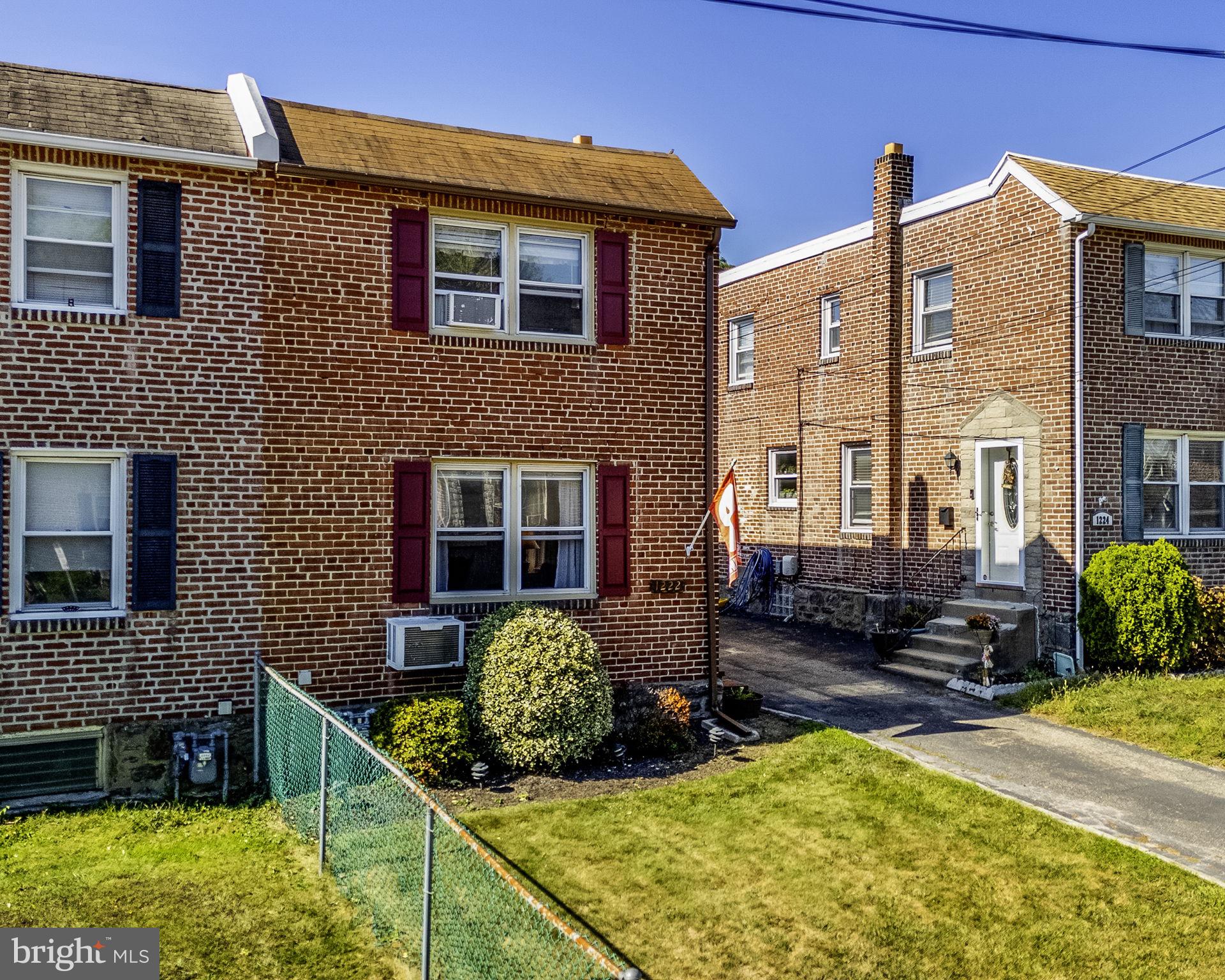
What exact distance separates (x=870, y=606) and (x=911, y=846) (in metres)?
10.4

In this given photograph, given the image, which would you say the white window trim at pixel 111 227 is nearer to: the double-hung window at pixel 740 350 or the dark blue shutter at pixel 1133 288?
the dark blue shutter at pixel 1133 288

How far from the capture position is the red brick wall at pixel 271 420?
364 inches

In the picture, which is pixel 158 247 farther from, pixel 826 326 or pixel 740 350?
pixel 740 350

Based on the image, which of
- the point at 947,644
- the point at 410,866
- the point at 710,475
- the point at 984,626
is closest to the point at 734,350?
the point at 947,644

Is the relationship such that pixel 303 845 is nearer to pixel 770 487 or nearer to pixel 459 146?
pixel 459 146

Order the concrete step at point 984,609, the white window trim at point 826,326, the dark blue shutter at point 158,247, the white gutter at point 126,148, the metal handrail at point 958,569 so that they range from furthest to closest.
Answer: the white window trim at point 826,326, the metal handrail at point 958,569, the concrete step at point 984,609, the dark blue shutter at point 158,247, the white gutter at point 126,148

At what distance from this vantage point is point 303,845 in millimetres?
7969

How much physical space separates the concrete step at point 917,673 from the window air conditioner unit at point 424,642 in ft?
23.6

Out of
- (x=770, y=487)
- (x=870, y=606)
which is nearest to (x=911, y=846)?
(x=870, y=606)

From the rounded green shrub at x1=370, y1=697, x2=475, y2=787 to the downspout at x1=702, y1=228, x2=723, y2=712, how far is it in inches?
130

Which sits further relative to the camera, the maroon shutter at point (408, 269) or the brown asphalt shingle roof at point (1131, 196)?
the brown asphalt shingle roof at point (1131, 196)

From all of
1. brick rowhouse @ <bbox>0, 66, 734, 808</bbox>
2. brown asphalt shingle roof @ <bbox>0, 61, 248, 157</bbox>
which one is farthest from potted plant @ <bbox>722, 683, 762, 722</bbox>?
brown asphalt shingle roof @ <bbox>0, 61, 248, 157</bbox>

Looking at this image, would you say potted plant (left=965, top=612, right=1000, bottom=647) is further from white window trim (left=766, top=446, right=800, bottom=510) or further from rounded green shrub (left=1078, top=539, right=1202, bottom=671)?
white window trim (left=766, top=446, right=800, bottom=510)

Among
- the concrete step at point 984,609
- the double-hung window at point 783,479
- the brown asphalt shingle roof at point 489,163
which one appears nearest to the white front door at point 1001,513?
the concrete step at point 984,609
